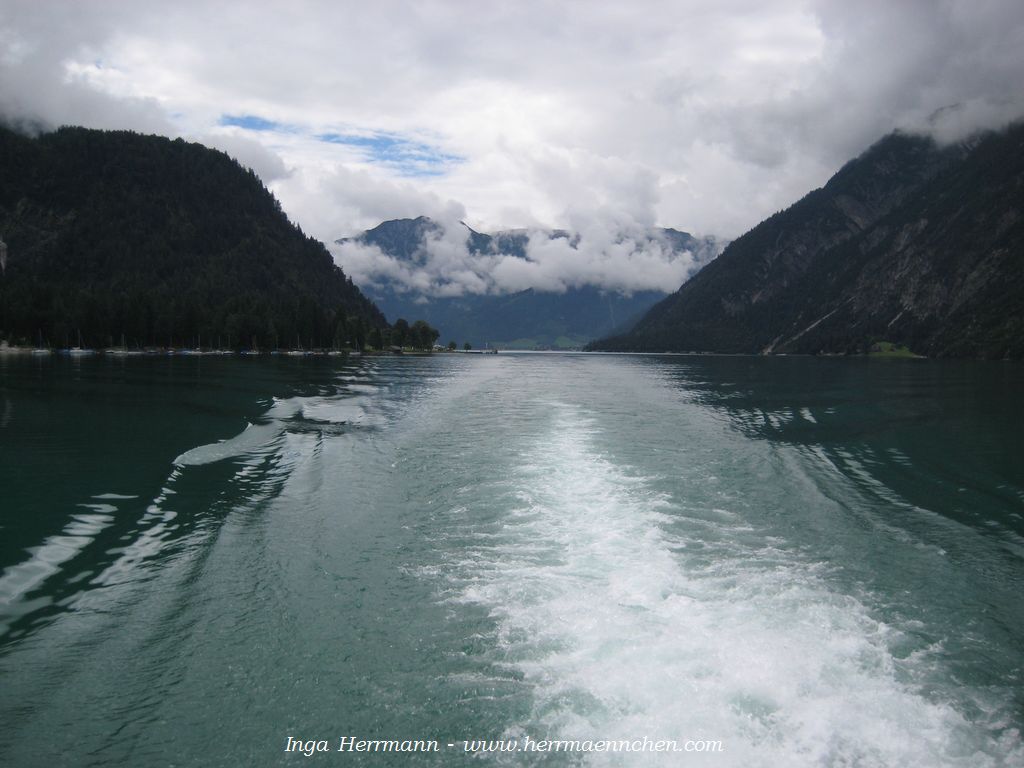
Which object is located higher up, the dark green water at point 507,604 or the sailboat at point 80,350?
the sailboat at point 80,350

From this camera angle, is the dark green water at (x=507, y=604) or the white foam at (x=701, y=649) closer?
the white foam at (x=701, y=649)

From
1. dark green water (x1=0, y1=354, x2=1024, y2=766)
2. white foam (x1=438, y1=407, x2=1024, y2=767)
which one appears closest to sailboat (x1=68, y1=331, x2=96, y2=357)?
dark green water (x1=0, y1=354, x2=1024, y2=766)

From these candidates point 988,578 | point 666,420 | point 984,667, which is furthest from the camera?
point 666,420

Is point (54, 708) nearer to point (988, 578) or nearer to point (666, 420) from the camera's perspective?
point (988, 578)

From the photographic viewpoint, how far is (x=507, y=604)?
46.8 ft

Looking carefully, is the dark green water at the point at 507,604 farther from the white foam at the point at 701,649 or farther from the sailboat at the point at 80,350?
the sailboat at the point at 80,350

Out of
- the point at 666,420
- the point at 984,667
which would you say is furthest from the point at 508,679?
the point at 666,420

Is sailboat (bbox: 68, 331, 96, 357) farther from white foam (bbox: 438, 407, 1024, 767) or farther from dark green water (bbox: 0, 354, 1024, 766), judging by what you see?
white foam (bbox: 438, 407, 1024, 767)

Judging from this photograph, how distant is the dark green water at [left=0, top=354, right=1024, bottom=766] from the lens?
9789 millimetres

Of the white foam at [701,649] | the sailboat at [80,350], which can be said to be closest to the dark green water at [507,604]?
the white foam at [701,649]

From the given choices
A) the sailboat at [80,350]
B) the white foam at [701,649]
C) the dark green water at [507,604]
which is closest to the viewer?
the white foam at [701,649]

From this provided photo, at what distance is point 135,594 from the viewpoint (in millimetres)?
14664

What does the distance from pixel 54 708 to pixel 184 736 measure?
258 cm

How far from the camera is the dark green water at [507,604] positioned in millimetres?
9789
